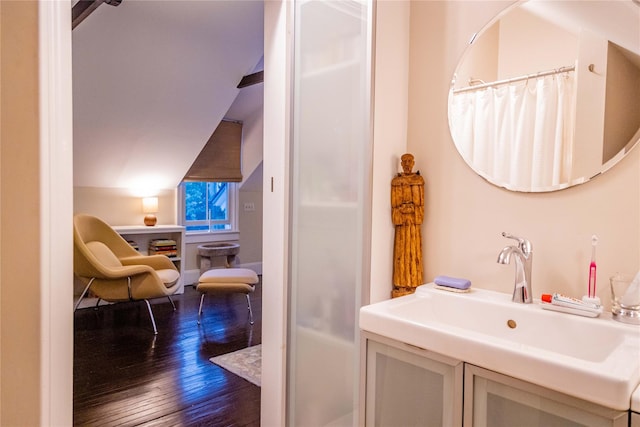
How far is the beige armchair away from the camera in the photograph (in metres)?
3.60

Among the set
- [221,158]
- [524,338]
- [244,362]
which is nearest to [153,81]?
[221,158]

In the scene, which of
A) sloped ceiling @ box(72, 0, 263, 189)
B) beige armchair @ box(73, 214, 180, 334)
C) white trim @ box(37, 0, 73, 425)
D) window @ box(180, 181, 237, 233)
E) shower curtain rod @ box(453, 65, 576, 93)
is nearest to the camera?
white trim @ box(37, 0, 73, 425)

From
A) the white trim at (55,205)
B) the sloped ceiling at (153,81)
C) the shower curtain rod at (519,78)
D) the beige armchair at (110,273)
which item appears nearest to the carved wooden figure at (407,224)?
the shower curtain rod at (519,78)

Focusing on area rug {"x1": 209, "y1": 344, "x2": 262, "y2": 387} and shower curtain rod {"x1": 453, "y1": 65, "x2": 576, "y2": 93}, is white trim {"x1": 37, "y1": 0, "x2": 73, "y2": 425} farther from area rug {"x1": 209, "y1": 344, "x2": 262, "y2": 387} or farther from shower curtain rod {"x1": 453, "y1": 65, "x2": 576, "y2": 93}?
area rug {"x1": 209, "y1": 344, "x2": 262, "y2": 387}

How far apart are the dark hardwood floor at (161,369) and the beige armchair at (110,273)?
0.34 metres

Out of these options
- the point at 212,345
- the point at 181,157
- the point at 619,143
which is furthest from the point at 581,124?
the point at 181,157

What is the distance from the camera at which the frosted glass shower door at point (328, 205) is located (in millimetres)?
1686

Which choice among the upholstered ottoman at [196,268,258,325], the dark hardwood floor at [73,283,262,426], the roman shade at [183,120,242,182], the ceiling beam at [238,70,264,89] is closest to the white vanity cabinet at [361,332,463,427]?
the dark hardwood floor at [73,283,262,426]

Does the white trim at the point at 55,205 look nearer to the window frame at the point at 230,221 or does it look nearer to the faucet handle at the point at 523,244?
the faucet handle at the point at 523,244

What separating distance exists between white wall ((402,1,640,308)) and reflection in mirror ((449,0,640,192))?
5cm

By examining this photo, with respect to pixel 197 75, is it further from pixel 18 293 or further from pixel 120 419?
pixel 18 293

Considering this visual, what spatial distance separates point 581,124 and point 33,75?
1.58 metres

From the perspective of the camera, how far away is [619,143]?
1283 mm

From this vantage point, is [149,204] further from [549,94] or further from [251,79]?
[549,94]
